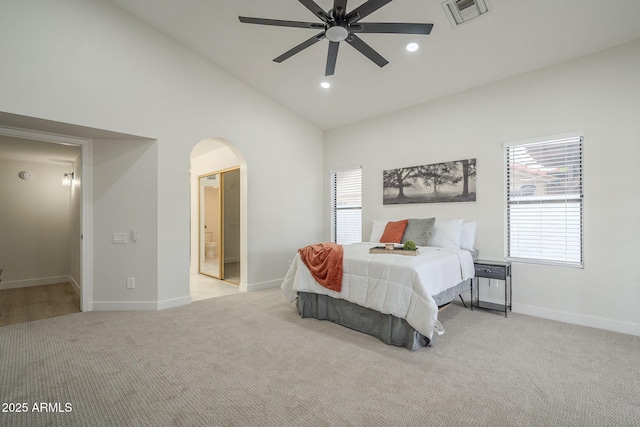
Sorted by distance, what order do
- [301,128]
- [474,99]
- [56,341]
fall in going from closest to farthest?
[56,341]
[474,99]
[301,128]

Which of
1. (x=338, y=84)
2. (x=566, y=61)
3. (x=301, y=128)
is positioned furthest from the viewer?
(x=301, y=128)

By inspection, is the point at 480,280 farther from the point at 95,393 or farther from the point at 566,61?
the point at 95,393

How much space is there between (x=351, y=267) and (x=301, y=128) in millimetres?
3582

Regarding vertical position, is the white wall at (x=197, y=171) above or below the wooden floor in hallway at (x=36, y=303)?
above

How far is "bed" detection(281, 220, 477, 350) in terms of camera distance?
272 cm

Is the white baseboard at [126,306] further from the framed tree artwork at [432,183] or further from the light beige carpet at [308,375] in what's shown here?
the framed tree artwork at [432,183]

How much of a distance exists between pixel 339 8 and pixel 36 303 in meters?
5.49

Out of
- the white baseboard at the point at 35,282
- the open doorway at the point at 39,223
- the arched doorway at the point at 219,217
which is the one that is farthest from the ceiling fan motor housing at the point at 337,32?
the white baseboard at the point at 35,282

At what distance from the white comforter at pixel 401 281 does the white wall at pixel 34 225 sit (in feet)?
16.9

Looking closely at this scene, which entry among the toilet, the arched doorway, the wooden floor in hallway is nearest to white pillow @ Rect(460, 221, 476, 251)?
the arched doorway

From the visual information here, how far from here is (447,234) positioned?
4109 millimetres

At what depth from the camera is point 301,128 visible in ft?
19.3

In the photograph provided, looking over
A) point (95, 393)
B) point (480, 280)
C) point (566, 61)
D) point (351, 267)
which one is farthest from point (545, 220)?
point (95, 393)

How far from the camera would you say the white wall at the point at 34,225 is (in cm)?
521
